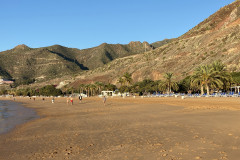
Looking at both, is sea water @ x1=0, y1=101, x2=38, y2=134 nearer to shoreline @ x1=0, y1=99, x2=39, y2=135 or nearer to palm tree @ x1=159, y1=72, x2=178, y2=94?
shoreline @ x1=0, y1=99, x2=39, y2=135

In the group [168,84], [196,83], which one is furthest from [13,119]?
[168,84]

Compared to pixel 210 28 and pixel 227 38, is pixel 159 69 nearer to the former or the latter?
pixel 227 38

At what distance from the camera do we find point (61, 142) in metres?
9.66

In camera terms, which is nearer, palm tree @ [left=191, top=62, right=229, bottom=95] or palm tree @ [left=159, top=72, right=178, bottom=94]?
palm tree @ [left=191, top=62, right=229, bottom=95]

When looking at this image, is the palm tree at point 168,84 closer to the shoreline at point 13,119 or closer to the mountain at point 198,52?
the mountain at point 198,52

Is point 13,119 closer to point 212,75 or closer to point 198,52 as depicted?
point 212,75

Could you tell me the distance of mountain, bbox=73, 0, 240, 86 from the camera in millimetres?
79688

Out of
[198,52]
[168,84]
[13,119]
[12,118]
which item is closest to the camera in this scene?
[13,119]

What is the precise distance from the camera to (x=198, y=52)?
93250 millimetres

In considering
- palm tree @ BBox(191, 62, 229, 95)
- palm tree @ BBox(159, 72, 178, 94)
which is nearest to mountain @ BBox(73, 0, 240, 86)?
palm tree @ BBox(159, 72, 178, 94)

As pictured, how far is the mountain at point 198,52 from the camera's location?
79688 mm

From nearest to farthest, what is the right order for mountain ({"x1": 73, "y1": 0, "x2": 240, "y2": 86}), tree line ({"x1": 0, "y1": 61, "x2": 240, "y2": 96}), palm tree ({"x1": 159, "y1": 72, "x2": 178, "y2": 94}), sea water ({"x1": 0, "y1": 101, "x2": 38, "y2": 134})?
sea water ({"x1": 0, "y1": 101, "x2": 38, "y2": 134}) < tree line ({"x1": 0, "y1": 61, "x2": 240, "y2": 96}) < palm tree ({"x1": 159, "y1": 72, "x2": 178, "y2": 94}) < mountain ({"x1": 73, "y1": 0, "x2": 240, "y2": 86})

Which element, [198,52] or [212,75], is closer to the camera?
[212,75]

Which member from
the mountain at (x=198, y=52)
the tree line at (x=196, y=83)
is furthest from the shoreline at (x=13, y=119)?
the mountain at (x=198, y=52)
